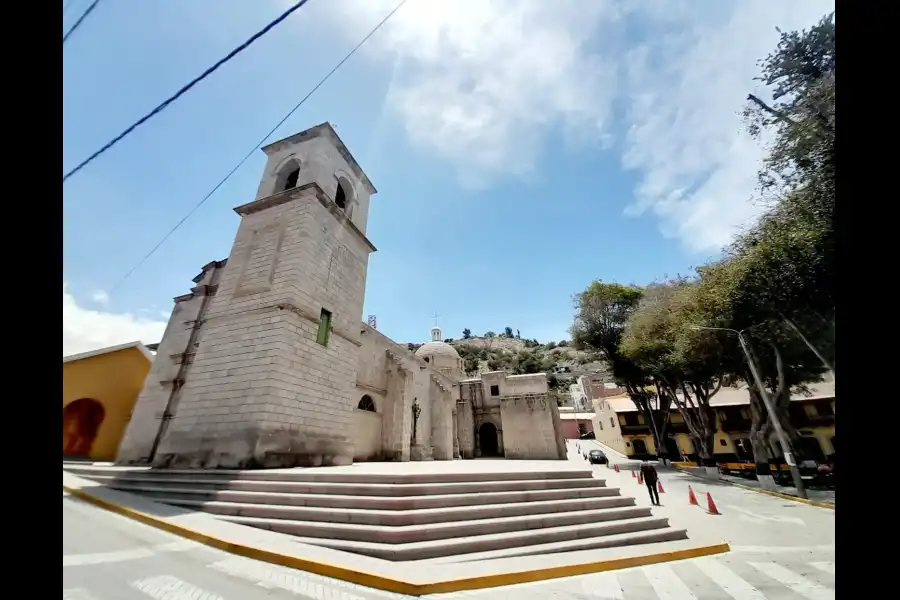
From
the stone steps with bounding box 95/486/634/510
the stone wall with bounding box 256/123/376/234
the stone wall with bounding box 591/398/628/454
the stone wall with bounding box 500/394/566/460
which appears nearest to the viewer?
the stone steps with bounding box 95/486/634/510

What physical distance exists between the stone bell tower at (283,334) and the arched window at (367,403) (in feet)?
11.0

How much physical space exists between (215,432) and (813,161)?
18.7 meters

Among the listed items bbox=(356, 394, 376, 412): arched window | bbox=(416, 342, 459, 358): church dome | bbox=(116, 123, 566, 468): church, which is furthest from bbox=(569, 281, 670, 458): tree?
bbox=(356, 394, 376, 412): arched window

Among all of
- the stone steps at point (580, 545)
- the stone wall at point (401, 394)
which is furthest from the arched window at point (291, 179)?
the stone steps at point (580, 545)

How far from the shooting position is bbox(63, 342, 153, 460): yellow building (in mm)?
17109

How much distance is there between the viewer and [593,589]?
5.04m

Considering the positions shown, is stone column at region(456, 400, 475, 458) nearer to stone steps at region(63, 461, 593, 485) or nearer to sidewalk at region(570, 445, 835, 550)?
sidewalk at region(570, 445, 835, 550)

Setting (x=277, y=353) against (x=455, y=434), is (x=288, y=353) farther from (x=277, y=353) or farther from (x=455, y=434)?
(x=455, y=434)

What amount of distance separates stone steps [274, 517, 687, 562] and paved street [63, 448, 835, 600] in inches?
34.8

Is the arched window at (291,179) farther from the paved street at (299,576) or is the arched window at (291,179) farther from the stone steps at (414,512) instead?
the paved street at (299,576)

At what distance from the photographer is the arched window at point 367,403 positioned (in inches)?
683

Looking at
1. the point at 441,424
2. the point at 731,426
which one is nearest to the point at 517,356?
the point at 731,426

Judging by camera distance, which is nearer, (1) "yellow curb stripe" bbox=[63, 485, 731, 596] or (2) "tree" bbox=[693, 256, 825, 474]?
(1) "yellow curb stripe" bbox=[63, 485, 731, 596]

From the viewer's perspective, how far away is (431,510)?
6.84 meters
